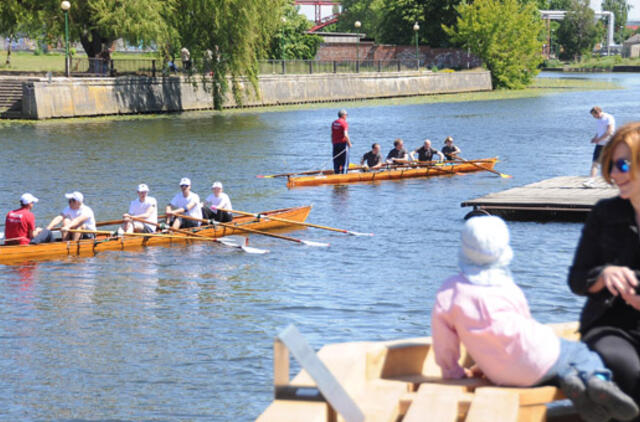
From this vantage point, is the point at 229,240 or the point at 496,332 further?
the point at 229,240

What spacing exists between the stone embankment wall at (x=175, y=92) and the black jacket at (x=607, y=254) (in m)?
43.0

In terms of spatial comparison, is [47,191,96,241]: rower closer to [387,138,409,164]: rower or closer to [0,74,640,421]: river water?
[0,74,640,421]: river water

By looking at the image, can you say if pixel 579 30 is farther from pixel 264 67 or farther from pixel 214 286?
pixel 214 286

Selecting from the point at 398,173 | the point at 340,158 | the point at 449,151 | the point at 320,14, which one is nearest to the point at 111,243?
the point at 340,158

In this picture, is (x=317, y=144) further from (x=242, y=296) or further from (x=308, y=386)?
(x=308, y=386)

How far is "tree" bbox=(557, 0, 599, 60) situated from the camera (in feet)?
525

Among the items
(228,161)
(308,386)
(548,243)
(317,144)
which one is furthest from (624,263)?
(317,144)

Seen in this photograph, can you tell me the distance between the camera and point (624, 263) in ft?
15.9

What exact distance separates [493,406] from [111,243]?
557 inches

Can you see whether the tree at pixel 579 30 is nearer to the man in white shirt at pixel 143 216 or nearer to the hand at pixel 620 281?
the man in white shirt at pixel 143 216

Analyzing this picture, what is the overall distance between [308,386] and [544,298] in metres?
9.70

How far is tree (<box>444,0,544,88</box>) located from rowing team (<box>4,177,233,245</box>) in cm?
6686

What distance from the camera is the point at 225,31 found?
4922 centimetres

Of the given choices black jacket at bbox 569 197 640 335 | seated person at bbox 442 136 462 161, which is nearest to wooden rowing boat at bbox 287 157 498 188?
seated person at bbox 442 136 462 161
